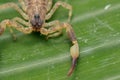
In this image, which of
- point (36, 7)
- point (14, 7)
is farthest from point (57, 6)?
point (14, 7)

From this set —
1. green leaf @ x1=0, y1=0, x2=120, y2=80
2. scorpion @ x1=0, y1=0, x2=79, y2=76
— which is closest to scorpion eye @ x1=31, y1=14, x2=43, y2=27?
scorpion @ x1=0, y1=0, x2=79, y2=76

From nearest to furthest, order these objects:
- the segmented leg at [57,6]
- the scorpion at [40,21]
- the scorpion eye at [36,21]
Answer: the scorpion at [40,21], the scorpion eye at [36,21], the segmented leg at [57,6]

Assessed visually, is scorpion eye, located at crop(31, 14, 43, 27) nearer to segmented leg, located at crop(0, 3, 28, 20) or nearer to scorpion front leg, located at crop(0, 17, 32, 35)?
scorpion front leg, located at crop(0, 17, 32, 35)

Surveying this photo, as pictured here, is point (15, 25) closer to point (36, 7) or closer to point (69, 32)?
point (36, 7)

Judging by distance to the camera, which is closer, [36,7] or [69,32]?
[69,32]

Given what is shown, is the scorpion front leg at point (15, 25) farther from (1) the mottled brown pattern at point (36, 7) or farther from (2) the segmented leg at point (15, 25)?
(1) the mottled brown pattern at point (36, 7)

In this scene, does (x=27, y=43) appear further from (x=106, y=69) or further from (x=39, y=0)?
(x=106, y=69)

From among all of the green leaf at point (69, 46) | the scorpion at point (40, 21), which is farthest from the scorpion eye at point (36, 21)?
the green leaf at point (69, 46)
